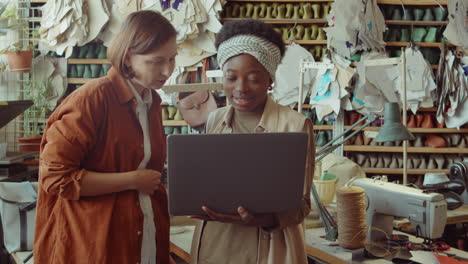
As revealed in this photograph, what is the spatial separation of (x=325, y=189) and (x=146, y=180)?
1.57 metres

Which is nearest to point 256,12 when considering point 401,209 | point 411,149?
point 411,149

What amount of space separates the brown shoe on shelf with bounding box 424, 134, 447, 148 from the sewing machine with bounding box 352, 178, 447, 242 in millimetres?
3572

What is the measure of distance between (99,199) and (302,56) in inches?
171

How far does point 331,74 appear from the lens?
5.47 meters

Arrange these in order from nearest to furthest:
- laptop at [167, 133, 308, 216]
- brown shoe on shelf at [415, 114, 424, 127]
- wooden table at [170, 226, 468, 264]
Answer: laptop at [167, 133, 308, 216]
wooden table at [170, 226, 468, 264]
brown shoe on shelf at [415, 114, 424, 127]

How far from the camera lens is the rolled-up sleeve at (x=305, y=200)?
1.44m

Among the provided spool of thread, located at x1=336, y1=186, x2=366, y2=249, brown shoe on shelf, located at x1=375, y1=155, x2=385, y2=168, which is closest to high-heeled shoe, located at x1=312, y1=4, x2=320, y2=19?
brown shoe on shelf, located at x1=375, y1=155, x2=385, y2=168

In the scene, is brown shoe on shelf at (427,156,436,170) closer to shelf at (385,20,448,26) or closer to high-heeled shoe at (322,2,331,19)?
shelf at (385,20,448,26)

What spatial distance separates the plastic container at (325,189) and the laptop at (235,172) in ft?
4.74

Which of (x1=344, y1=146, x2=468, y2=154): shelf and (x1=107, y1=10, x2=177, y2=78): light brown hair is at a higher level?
(x1=107, y1=10, x2=177, y2=78): light brown hair

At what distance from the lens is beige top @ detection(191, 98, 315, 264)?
1.45 m

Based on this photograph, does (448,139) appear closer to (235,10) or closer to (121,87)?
(235,10)

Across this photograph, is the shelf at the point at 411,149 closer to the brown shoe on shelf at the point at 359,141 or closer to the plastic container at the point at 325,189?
the brown shoe on shelf at the point at 359,141

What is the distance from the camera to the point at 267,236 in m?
1.46
